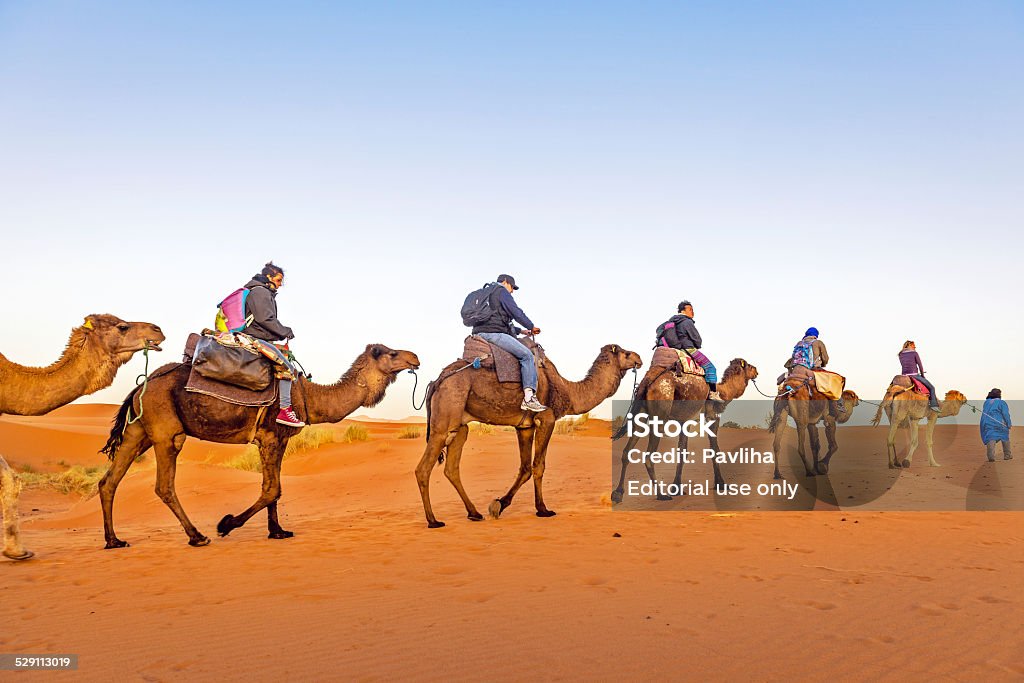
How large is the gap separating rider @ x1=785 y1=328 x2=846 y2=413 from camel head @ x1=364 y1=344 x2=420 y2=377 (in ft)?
30.7

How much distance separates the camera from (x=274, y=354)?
9.56 metres

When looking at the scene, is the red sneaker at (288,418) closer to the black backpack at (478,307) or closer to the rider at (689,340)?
the black backpack at (478,307)

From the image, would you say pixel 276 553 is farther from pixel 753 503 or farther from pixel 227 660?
pixel 753 503

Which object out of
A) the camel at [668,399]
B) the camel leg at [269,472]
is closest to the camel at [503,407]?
the camel at [668,399]

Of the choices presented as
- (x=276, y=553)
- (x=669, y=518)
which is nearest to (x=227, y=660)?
(x=276, y=553)

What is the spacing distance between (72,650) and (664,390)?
32.8ft

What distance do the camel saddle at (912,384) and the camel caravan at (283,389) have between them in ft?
24.6

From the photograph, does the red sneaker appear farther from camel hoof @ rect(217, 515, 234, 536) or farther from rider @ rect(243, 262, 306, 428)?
camel hoof @ rect(217, 515, 234, 536)

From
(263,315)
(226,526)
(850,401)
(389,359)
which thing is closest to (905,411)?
(850,401)

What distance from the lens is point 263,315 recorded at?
9688mm

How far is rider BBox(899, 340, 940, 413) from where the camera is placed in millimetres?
18609

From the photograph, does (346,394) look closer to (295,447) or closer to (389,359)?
(389,359)

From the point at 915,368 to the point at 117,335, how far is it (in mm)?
17965

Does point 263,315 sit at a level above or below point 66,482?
above
